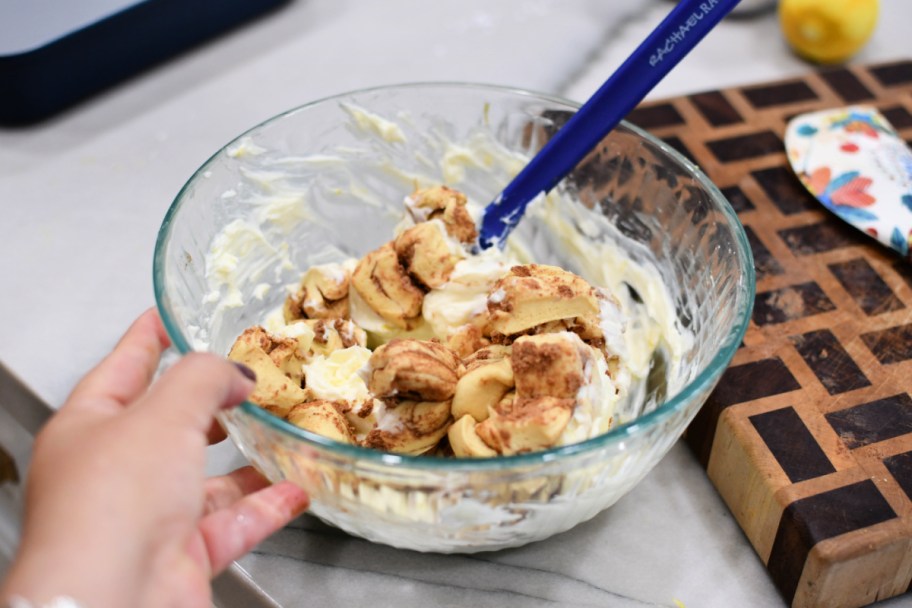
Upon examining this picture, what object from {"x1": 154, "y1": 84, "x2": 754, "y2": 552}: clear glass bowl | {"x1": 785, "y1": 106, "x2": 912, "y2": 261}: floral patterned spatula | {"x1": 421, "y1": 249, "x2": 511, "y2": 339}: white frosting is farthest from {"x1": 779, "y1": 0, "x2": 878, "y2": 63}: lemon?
{"x1": 421, "y1": 249, "x2": 511, "y2": 339}: white frosting

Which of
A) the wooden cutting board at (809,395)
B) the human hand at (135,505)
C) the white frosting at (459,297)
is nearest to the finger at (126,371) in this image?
the human hand at (135,505)

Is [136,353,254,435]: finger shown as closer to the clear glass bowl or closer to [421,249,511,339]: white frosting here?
the clear glass bowl

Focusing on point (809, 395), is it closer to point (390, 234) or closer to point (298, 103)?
point (390, 234)

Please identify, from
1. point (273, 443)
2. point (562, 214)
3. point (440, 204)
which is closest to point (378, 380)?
point (273, 443)

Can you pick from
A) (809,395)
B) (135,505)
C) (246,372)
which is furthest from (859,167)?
(135,505)

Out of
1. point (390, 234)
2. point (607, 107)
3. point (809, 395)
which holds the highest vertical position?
point (607, 107)

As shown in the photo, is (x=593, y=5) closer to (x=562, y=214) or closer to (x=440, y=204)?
(x=562, y=214)
